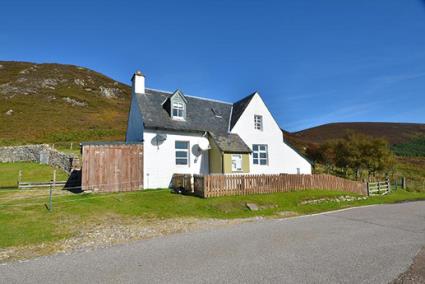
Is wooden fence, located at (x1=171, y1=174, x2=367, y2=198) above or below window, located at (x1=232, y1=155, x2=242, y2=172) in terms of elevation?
below

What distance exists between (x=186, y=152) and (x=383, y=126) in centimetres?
7139

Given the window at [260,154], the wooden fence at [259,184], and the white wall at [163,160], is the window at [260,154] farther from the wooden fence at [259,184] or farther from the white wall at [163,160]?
the white wall at [163,160]

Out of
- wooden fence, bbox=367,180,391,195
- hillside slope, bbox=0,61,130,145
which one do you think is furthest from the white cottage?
hillside slope, bbox=0,61,130,145

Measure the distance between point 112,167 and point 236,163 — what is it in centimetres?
946

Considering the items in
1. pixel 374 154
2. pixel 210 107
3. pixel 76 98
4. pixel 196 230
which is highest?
pixel 76 98

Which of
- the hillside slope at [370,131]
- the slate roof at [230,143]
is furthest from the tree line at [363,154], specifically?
the hillside slope at [370,131]

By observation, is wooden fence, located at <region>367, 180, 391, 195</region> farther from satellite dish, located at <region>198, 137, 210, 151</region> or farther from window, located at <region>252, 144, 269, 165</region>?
satellite dish, located at <region>198, 137, 210, 151</region>

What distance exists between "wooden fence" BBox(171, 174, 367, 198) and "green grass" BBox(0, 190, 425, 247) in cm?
75

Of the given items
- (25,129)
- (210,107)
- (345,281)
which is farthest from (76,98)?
(345,281)

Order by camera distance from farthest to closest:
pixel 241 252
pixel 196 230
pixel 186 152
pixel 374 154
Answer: pixel 374 154 < pixel 186 152 < pixel 196 230 < pixel 241 252

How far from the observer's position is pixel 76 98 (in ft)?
244

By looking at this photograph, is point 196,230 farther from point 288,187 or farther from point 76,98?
point 76,98

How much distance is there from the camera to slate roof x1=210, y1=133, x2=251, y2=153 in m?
21.4

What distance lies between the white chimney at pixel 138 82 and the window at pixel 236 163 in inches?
373
